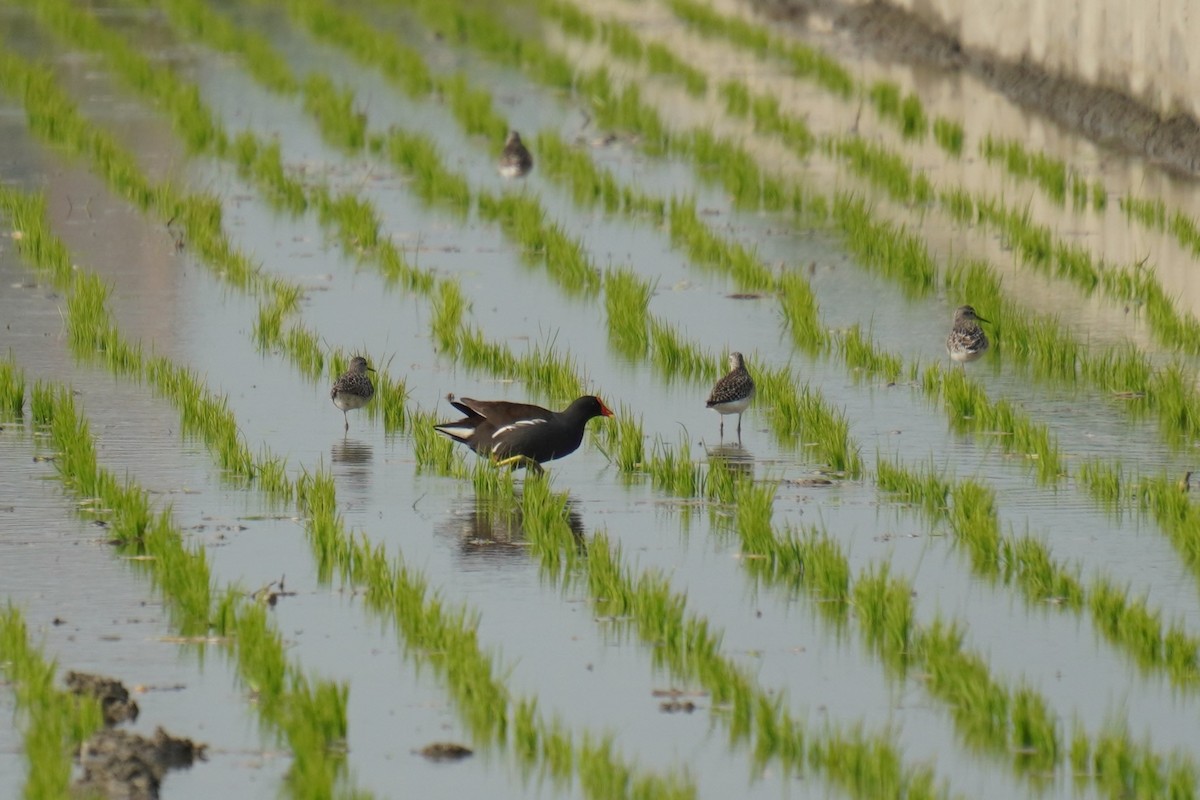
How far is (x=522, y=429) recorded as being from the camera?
8.74 meters

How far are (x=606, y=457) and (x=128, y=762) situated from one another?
4008mm

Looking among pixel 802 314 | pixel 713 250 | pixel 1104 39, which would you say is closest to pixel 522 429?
pixel 802 314

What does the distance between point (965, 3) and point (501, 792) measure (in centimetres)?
1735

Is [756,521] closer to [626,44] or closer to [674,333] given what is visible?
[674,333]

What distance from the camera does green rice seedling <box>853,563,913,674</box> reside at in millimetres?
6746

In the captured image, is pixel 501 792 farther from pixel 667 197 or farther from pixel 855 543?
pixel 667 197

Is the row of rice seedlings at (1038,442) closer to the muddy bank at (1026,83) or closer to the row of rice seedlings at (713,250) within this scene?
the row of rice seedlings at (713,250)

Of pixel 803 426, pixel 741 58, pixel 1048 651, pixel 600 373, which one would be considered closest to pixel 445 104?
pixel 741 58

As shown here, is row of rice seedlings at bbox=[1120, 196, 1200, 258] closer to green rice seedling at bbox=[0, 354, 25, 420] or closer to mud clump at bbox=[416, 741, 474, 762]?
green rice seedling at bbox=[0, 354, 25, 420]

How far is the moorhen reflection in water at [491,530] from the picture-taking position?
7934 mm

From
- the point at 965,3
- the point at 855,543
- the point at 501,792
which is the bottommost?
the point at 501,792

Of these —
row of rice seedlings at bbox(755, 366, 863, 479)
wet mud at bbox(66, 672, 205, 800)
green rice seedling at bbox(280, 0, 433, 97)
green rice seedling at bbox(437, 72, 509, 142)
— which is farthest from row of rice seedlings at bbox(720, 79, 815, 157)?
wet mud at bbox(66, 672, 205, 800)

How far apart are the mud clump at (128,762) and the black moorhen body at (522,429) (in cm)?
299

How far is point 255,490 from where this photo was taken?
8.74 m
